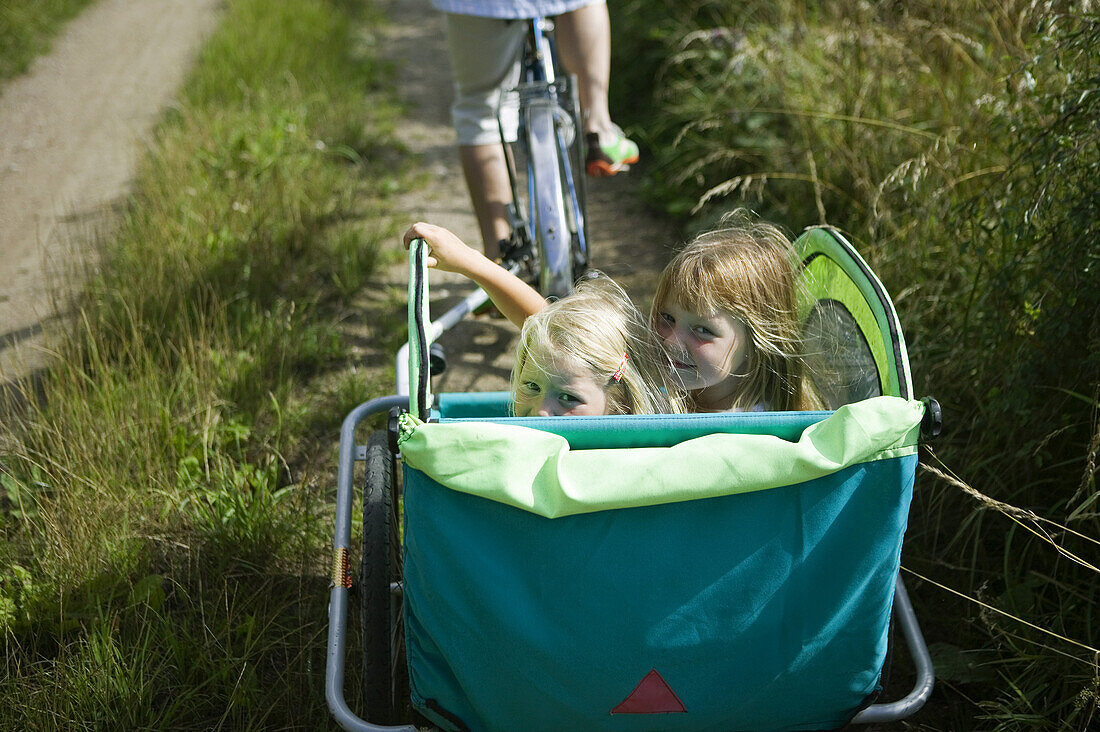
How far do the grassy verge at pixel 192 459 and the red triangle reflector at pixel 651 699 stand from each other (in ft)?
2.56

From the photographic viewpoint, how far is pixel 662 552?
1.38 metres

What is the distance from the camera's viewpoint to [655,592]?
1.38 metres

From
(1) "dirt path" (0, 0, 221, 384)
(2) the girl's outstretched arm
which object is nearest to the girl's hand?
(2) the girl's outstretched arm

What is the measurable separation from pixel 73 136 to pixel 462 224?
2498 millimetres

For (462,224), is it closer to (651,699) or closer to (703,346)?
(703,346)

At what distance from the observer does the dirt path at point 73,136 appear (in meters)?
3.37

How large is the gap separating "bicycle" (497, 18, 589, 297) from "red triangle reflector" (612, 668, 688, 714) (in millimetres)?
1209

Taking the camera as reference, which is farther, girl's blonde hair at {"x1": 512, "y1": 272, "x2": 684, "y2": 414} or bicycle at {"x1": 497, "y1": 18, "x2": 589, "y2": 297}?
bicycle at {"x1": 497, "y1": 18, "x2": 589, "y2": 297}

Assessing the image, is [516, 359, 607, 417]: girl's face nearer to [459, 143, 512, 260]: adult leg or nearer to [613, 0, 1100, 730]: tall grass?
[613, 0, 1100, 730]: tall grass

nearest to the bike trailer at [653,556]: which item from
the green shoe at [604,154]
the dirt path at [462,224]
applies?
the green shoe at [604,154]

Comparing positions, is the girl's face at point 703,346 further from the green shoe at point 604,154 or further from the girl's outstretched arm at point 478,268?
the green shoe at point 604,154

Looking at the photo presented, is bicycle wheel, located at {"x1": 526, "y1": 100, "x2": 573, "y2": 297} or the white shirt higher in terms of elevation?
the white shirt

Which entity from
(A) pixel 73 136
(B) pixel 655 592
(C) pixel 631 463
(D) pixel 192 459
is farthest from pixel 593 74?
(A) pixel 73 136

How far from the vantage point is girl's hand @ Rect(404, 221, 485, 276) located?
1749 millimetres
